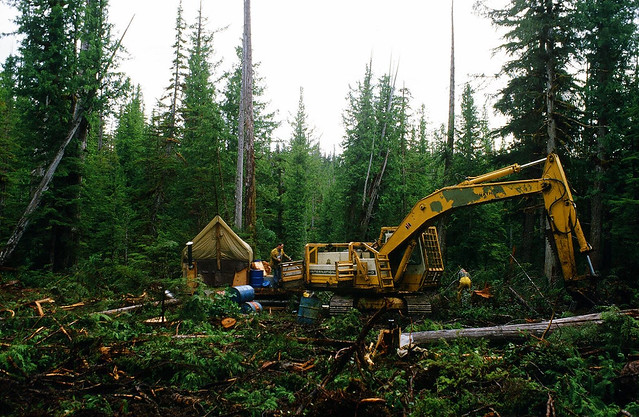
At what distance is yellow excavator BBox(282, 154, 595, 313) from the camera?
9.38 metres

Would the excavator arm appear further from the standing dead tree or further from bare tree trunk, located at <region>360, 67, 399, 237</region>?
bare tree trunk, located at <region>360, 67, 399, 237</region>

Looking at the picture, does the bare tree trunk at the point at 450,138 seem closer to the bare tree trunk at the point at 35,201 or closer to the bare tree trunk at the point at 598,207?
the bare tree trunk at the point at 598,207

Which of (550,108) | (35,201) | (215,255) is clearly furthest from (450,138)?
(35,201)

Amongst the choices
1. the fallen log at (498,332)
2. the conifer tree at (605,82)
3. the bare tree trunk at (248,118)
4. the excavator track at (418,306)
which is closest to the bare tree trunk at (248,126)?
the bare tree trunk at (248,118)

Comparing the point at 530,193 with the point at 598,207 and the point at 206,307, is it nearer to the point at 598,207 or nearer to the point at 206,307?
the point at 206,307

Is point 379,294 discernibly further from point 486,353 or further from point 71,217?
point 71,217

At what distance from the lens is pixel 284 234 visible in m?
34.8

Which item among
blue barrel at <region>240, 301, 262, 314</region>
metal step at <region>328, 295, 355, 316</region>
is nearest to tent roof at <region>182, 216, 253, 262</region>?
blue barrel at <region>240, 301, 262, 314</region>

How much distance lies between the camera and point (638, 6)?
15945 millimetres

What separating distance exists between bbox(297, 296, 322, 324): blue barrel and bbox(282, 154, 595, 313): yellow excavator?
562 millimetres

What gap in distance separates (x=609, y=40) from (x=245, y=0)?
1562 centimetres

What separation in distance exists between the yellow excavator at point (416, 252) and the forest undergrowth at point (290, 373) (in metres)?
3.26

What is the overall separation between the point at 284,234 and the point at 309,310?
24091mm

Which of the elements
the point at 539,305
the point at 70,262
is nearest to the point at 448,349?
the point at 539,305
